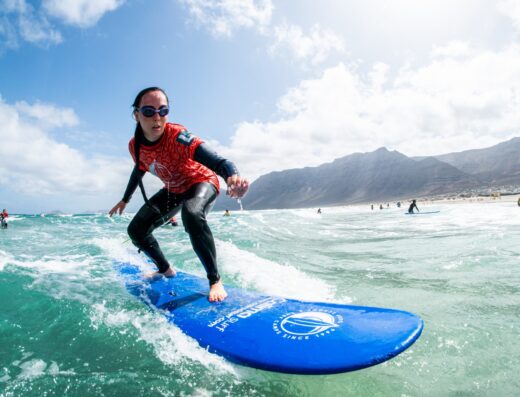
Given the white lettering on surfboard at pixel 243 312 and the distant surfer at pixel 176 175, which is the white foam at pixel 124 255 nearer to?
the distant surfer at pixel 176 175

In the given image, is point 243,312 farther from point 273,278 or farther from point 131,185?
point 131,185

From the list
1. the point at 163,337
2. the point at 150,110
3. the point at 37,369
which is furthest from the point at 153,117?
the point at 37,369

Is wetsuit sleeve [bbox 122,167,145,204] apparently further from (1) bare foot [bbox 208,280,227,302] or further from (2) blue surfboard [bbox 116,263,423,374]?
(1) bare foot [bbox 208,280,227,302]

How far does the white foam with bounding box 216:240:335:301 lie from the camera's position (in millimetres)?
4887

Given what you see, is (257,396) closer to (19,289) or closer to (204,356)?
(204,356)

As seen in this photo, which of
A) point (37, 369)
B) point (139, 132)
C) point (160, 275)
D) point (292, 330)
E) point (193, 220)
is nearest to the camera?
point (37, 369)

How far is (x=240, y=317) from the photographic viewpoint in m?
3.18

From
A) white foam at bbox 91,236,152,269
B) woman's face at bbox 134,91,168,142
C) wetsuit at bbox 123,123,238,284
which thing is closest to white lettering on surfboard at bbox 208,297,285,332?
wetsuit at bbox 123,123,238,284

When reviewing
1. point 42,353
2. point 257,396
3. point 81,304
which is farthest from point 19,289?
point 257,396

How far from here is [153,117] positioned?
3764mm

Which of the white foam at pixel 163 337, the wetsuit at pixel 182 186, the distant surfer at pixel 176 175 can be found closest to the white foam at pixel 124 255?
the wetsuit at pixel 182 186

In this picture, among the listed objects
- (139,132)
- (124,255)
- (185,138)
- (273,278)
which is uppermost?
(139,132)

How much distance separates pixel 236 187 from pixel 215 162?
0.52 meters

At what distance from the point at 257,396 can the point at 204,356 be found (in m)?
0.67
